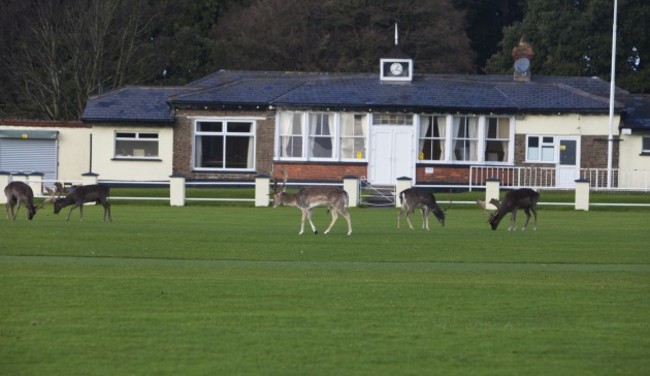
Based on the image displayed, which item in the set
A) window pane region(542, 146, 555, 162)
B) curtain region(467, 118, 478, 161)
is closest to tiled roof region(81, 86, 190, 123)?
curtain region(467, 118, 478, 161)

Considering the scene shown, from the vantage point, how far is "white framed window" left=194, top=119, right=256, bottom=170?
5228cm

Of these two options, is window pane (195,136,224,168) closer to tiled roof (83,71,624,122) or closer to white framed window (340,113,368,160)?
tiled roof (83,71,624,122)

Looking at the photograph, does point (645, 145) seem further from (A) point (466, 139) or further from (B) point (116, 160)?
(B) point (116, 160)

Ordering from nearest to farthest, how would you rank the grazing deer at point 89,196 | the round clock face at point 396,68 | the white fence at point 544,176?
the grazing deer at point 89,196 < the white fence at point 544,176 < the round clock face at point 396,68

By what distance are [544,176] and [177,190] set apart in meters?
16.1

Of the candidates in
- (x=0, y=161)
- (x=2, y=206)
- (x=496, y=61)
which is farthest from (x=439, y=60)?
(x=2, y=206)

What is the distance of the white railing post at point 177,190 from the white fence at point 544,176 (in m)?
12.4

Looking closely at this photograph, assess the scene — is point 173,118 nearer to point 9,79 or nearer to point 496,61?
point 9,79

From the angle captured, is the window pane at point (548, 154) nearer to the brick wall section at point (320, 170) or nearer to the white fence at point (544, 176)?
the white fence at point (544, 176)

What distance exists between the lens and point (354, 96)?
52062mm

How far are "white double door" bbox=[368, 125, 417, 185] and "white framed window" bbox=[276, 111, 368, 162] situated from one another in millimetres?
460

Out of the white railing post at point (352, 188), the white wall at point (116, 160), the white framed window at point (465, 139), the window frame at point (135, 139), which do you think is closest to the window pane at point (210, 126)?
the white wall at point (116, 160)

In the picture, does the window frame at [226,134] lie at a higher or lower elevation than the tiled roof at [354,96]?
lower

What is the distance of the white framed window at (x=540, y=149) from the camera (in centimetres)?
5197
